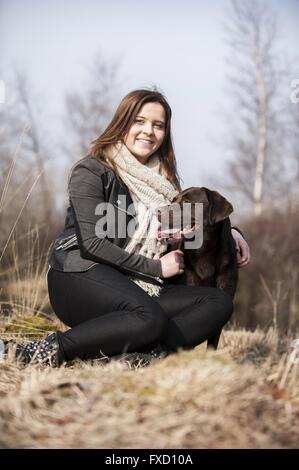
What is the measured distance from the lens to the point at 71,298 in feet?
9.26

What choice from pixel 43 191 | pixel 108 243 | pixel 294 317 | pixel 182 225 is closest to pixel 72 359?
pixel 108 243

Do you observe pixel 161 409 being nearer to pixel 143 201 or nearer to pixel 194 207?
pixel 143 201

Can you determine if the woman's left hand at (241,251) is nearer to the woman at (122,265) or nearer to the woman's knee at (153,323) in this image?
the woman at (122,265)

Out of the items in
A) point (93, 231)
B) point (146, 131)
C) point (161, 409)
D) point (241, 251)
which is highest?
point (146, 131)

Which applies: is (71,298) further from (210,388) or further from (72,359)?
(210,388)

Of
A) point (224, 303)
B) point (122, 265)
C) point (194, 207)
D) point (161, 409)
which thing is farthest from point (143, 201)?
point (161, 409)

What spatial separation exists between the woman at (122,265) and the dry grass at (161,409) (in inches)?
20.6

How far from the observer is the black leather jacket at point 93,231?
2.77 metres

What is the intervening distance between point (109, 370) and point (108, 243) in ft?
2.26

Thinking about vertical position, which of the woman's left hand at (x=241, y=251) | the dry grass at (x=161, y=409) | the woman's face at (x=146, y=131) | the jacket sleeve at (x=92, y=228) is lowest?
the dry grass at (x=161, y=409)

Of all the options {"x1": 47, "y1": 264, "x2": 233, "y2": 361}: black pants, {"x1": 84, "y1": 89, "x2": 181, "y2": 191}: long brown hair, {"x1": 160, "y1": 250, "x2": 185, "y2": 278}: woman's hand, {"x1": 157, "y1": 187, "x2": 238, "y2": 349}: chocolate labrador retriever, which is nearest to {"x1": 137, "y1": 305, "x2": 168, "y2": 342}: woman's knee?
{"x1": 47, "y1": 264, "x2": 233, "y2": 361}: black pants

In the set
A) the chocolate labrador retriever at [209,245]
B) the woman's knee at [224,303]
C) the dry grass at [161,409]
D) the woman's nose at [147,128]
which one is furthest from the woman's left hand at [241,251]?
the dry grass at [161,409]

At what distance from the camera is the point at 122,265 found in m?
2.81

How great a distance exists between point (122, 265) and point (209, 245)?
1.97 ft
